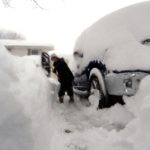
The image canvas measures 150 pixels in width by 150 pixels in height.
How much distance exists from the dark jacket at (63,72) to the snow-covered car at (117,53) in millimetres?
1043

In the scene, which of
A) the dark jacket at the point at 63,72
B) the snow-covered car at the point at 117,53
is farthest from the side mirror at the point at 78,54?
the dark jacket at the point at 63,72

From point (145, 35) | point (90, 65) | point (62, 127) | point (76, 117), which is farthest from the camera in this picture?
point (90, 65)

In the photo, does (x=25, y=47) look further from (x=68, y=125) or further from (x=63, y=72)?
(x=68, y=125)

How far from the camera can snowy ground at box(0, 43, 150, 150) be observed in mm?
3811

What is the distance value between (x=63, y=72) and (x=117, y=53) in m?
2.97

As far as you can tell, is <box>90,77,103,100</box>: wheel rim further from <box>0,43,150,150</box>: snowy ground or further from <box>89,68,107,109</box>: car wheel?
<box>0,43,150,150</box>: snowy ground

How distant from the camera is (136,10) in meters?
7.43

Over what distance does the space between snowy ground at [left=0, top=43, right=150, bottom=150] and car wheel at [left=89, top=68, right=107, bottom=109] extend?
205 mm

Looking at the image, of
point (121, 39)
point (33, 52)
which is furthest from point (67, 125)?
point (33, 52)

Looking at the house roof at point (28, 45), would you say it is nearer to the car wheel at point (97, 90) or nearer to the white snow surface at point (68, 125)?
the car wheel at point (97, 90)

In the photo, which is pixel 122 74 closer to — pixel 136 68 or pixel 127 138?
pixel 136 68

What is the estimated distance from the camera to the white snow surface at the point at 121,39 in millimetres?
6418

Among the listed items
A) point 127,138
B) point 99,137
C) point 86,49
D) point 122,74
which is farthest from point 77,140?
point 86,49

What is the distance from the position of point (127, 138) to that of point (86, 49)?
3.98 m
